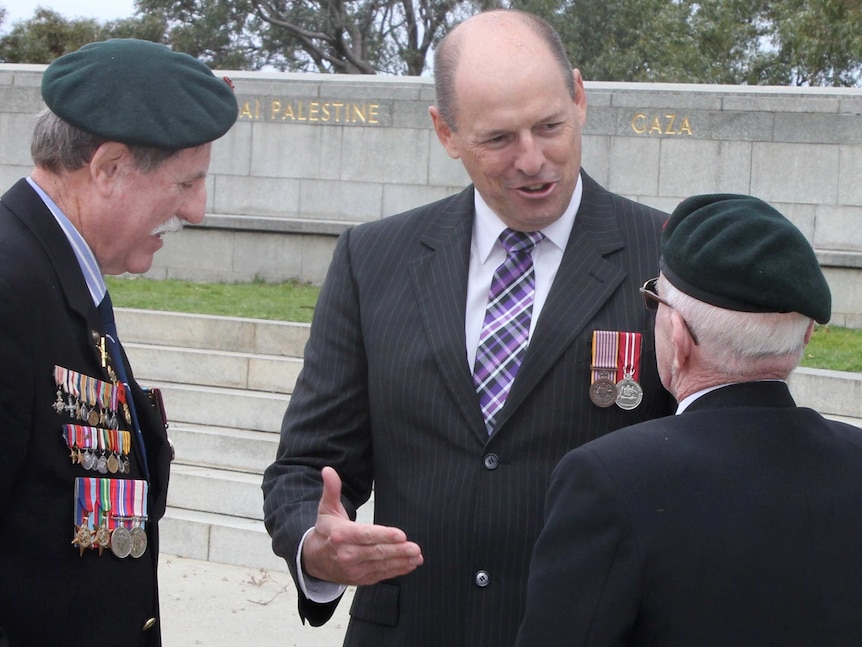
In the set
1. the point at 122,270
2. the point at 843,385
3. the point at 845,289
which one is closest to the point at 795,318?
the point at 122,270

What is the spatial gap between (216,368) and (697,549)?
629 cm

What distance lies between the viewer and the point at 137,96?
6.64ft

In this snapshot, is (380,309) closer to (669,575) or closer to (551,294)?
(551,294)

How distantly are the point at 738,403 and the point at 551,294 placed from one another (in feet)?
1.93

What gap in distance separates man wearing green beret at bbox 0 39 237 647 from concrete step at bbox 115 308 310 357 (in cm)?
566

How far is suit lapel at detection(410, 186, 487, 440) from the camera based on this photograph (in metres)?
2.17

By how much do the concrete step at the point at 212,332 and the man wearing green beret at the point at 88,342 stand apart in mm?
5659

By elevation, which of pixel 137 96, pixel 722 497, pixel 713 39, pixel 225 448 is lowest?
pixel 225 448

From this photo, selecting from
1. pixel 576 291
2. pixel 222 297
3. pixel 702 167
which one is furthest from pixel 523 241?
pixel 702 167

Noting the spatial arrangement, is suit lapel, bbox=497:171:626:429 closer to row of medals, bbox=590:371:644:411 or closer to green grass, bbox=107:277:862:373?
row of medals, bbox=590:371:644:411

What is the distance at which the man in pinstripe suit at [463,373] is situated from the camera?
2123mm

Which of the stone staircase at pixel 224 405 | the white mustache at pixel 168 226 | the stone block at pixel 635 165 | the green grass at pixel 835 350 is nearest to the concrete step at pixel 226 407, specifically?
the stone staircase at pixel 224 405

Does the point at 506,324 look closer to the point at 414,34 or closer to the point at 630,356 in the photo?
the point at 630,356

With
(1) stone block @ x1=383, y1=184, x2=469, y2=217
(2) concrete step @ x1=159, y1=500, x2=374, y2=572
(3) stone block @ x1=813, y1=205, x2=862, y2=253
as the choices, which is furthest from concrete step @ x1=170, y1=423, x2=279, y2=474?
(3) stone block @ x1=813, y1=205, x2=862, y2=253
